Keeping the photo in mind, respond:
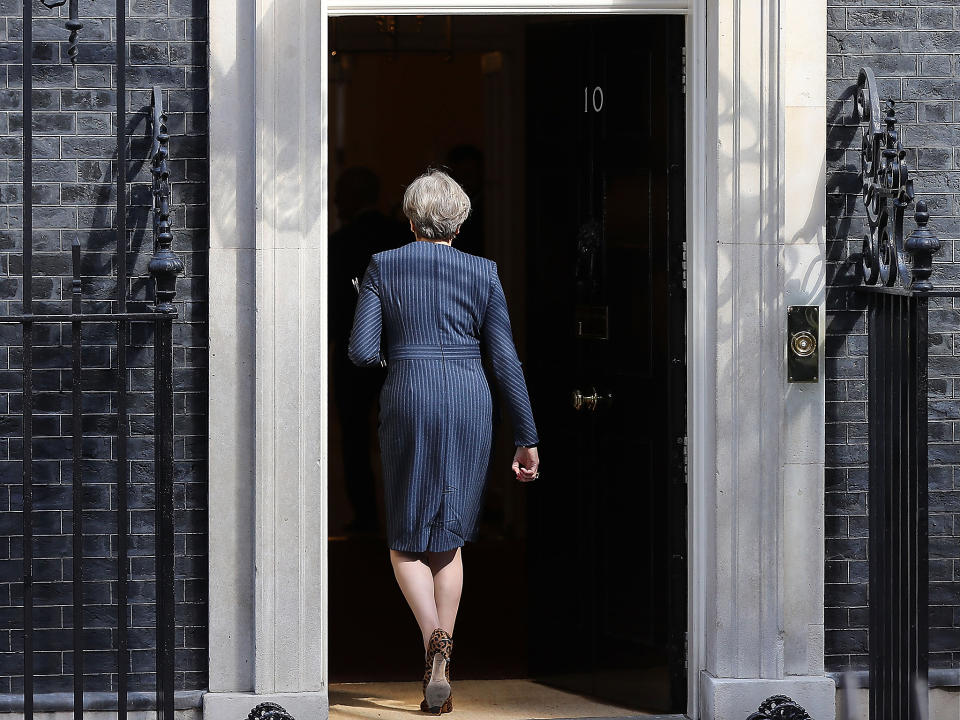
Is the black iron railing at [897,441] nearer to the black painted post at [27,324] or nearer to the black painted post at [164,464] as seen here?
the black painted post at [164,464]

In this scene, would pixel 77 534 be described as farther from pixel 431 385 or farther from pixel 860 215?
pixel 860 215

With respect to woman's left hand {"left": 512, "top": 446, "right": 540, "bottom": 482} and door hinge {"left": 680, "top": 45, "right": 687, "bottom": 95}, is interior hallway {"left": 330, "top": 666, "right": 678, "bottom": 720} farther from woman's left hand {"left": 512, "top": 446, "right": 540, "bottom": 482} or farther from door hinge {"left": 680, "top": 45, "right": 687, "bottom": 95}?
door hinge {"left": 680, "top": 45, "right": 687, "bottom": 95}

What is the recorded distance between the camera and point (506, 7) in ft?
16.9

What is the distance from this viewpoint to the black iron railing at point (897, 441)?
4.30 meters

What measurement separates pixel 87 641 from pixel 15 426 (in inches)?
33.7

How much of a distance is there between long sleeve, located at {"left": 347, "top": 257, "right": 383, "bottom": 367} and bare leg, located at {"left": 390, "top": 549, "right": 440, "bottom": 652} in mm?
737

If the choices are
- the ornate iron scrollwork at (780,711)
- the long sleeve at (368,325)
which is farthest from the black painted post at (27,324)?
the ornate iron scrollwork at (780,711)

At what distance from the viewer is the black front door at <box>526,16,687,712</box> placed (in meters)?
5.25

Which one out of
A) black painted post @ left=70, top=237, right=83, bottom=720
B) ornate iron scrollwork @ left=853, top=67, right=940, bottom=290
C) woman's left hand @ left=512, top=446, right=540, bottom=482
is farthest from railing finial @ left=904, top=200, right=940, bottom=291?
black painted post @ left=70, top=237, right=83, bottom=720

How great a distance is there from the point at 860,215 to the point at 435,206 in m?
1.65

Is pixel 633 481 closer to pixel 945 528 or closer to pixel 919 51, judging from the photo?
pixel 945 528

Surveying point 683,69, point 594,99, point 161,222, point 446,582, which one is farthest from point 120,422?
point 683,69

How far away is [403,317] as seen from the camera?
4.82 metres

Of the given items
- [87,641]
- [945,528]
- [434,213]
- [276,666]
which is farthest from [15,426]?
[945,528]
